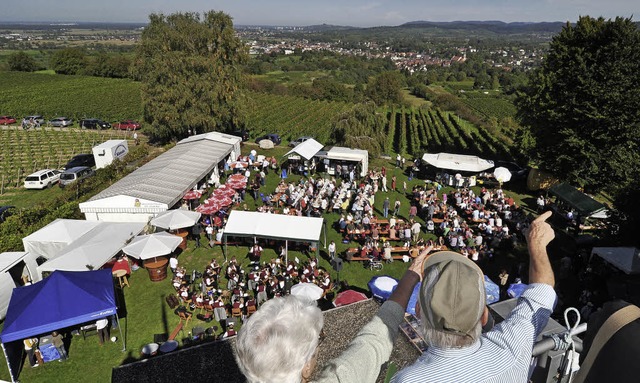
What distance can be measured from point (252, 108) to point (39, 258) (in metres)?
22.3

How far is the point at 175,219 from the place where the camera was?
57.6 feet

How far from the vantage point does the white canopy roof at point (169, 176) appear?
18.7 meters

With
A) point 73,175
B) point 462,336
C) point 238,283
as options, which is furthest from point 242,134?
point 462,336

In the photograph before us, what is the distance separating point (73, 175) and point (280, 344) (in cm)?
2888

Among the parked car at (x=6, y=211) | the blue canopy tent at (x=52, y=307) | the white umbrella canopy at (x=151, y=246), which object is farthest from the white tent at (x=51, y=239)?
the parked car at (x=6, y=211)

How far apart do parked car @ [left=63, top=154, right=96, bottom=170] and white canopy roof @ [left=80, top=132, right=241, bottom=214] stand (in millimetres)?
6876

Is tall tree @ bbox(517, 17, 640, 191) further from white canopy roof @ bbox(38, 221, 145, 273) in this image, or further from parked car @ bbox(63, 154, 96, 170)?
parked car @ bbox(63, 154, 96, 170)

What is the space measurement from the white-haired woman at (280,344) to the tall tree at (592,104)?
23634mm

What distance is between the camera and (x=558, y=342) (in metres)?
1.95

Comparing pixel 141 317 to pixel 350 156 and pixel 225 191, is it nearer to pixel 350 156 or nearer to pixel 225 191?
pixel 225 191

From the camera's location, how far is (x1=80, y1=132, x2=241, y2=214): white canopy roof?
61.3 ft

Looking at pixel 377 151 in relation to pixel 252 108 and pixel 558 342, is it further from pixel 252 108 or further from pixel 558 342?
pixel 558 342

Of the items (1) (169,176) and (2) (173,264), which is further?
(1) (169,176)

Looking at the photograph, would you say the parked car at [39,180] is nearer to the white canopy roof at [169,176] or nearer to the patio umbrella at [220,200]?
the white canopy roof at [169,176]
